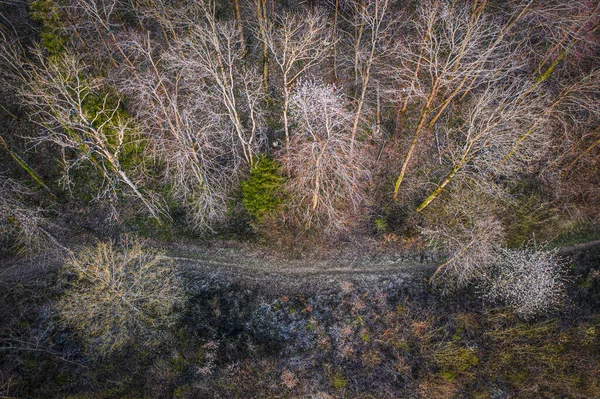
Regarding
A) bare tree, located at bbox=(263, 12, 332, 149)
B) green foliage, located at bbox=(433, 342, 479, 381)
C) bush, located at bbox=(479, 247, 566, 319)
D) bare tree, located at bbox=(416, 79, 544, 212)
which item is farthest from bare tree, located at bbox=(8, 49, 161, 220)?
bush, located at bbox=(479, 247, 566, 319)

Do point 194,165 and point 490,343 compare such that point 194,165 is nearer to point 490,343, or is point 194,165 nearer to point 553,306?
point 490,343

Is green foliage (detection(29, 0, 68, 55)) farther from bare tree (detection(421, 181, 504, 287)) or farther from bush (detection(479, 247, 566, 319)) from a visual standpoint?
bush (detection(479, 247, 566, 319))

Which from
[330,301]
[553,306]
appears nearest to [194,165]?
[330,301]

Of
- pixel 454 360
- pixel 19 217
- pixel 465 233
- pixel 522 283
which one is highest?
pixel 19 217

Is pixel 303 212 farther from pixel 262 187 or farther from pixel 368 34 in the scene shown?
pixel 368 34

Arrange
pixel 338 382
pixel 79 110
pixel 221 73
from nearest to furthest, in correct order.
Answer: pixel 79 110
pixel 338 382
pixel 221 73

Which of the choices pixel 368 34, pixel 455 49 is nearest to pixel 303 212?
pixel 455 49
